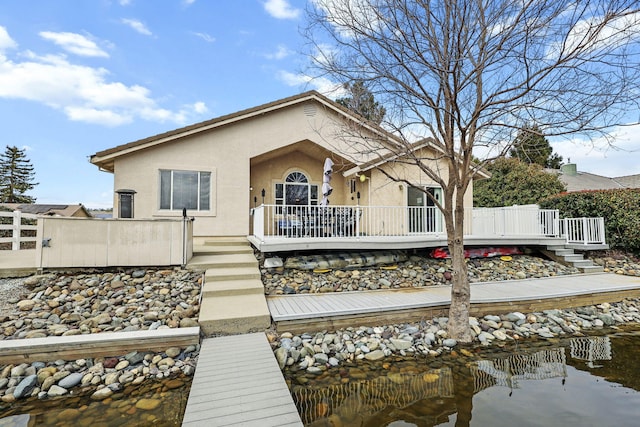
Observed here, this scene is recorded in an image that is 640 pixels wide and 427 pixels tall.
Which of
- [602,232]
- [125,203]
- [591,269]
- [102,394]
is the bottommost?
[102,394]

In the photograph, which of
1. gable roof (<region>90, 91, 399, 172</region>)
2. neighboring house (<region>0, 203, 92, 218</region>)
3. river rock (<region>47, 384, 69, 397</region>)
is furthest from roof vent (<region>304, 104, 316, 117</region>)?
neighboring house (<region>0, 203, 92, 218</region>)

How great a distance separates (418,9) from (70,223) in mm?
7686

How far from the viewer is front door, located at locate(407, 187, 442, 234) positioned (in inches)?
368

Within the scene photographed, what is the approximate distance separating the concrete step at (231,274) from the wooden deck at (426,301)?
69 centimetres

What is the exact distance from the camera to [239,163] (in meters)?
9.51

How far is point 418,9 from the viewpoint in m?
5.00

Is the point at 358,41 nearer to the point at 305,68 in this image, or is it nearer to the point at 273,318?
the point at 305,68

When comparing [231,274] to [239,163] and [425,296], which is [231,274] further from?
[239,163]

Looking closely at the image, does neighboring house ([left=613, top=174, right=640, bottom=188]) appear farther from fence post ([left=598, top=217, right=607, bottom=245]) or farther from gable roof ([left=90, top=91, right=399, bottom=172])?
gable roof ([left=90, top=91, right=399, bottom=172])

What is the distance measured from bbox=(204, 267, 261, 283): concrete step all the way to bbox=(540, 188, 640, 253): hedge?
12.3 metres

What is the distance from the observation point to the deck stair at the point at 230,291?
4.55m

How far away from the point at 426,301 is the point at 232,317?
3771 millimetres

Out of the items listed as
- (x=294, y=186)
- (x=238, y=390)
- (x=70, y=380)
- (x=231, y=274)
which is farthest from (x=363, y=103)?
(x=70, y=380)

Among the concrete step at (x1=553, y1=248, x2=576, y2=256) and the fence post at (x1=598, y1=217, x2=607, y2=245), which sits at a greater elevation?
the fence post at (x1=598, y1=217, x2=607, y2=245)
